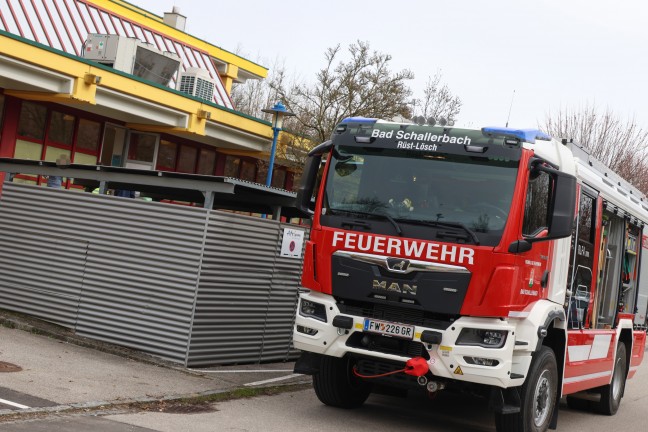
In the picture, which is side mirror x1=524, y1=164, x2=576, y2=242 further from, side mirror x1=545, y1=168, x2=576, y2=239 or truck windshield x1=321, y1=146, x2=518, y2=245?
truck windshield x1=321, y1=146, x2=518, y2=245

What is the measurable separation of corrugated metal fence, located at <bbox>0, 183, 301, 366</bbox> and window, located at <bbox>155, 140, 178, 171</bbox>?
1116 cm

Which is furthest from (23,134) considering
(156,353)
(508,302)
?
(508,302)

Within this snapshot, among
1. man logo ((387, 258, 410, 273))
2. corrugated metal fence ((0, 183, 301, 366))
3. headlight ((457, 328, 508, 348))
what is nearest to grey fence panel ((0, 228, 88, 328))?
corrugated metal fence ((0, 183, 301, 366))

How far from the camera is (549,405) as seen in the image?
9.80m

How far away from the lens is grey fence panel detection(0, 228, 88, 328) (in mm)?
12906

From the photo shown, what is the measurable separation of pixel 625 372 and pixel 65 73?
12.5m

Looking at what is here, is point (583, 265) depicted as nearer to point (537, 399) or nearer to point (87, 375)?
point (537, 399)

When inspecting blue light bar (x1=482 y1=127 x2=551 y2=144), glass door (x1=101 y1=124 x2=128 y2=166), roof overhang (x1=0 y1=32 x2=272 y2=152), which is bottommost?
blue light bar (x1=482 y1=127 x2=551 y2=144)

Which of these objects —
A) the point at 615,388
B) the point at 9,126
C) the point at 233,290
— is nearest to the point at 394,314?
the point at 233,290

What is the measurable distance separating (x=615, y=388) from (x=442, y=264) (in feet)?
18.9

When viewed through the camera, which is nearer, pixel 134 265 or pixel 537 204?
pixel 537 204

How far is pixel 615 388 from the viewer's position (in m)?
13.2

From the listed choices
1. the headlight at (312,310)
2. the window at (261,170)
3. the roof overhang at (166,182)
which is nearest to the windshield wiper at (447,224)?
the headlight at (312,310)

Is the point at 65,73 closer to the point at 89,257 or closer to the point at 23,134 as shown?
the point at 23,134
